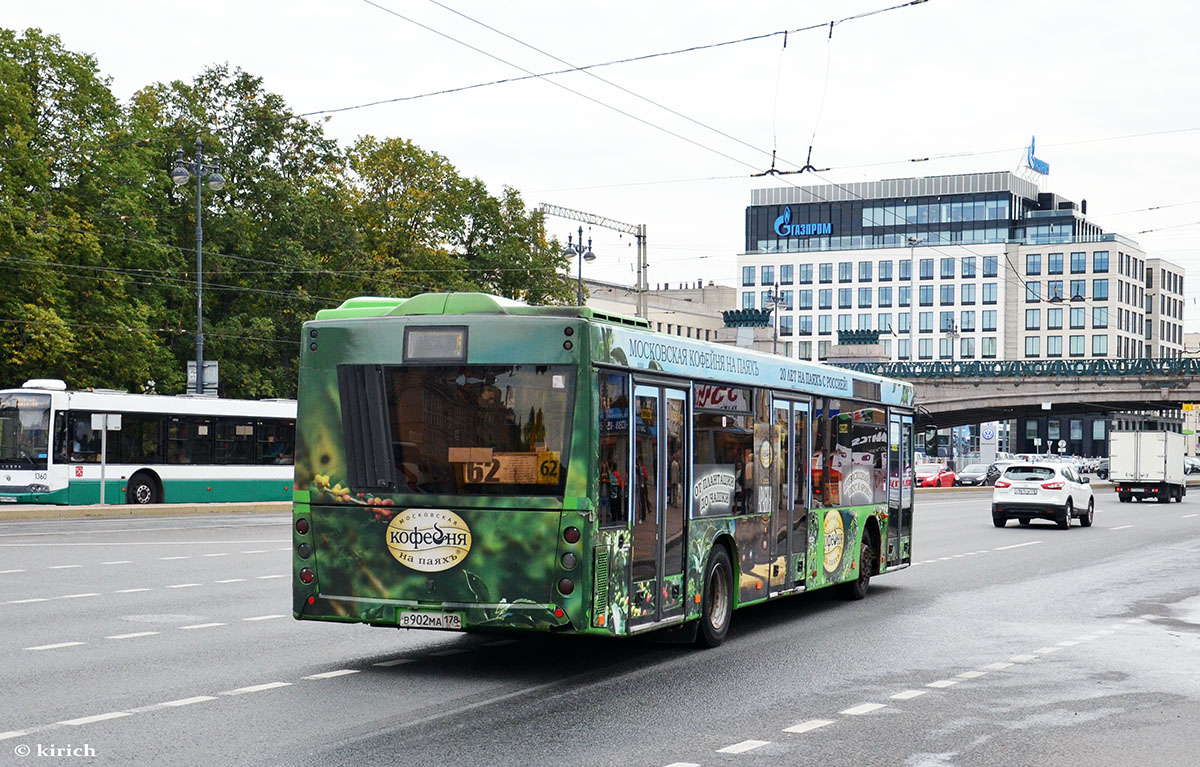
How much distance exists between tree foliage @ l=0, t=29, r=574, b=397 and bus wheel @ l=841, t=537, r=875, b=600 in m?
30.2

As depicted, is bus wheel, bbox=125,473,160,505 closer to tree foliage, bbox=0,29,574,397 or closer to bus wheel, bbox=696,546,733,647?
tree foliage, bbox=0,29,574,397

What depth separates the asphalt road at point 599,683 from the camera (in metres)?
8.20

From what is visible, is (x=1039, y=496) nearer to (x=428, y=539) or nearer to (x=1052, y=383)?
(x=428, y=539)

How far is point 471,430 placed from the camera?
1072 cm

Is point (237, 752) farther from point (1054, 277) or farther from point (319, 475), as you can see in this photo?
point (1054, 277)

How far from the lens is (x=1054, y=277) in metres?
137

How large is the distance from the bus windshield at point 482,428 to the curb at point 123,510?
74.2ft

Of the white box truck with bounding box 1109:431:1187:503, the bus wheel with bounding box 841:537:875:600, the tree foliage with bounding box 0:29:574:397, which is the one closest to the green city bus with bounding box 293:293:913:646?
the bus wheel with bounding box 841:537:875:600

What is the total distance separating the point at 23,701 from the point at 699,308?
135 meters

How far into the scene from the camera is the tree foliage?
4406cm

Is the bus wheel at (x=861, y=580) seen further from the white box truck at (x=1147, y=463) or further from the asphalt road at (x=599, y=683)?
the white box truck at (x=1147, y=463)

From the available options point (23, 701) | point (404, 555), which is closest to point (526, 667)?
point (404, 555)

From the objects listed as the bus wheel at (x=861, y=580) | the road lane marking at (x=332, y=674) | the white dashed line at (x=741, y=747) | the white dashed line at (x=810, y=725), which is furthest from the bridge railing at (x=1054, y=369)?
the white dashed line at (x=741, y=747)

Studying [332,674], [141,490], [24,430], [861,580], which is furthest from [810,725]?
[141,490]
